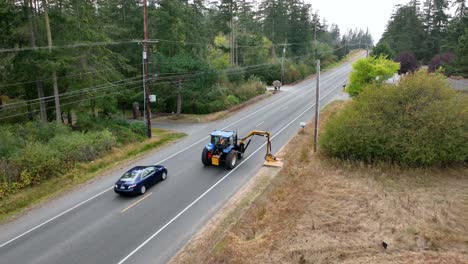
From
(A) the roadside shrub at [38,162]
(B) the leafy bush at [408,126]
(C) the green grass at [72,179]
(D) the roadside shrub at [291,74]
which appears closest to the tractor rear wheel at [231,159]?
(B) the leafy bush at [408,126]

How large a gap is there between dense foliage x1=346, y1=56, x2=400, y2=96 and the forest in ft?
49.0

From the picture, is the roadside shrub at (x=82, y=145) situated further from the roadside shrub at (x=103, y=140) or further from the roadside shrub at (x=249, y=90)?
the roadside shrub at (x=249, y=90)

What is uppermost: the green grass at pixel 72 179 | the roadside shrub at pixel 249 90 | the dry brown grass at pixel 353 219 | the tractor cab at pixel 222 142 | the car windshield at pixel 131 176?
the roadside shrub at pixel 249 90

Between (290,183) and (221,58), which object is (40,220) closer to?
(290,183)

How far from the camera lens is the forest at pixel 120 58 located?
82.2 feet

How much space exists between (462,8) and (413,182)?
64.7m

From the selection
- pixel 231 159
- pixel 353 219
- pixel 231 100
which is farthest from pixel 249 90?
pixel 353 219

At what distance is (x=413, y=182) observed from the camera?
18594 mm

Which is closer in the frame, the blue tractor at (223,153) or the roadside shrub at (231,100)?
the blue tractor at (223,153)

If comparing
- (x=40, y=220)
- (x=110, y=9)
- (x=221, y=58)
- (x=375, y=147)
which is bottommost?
(x=40, y=220)

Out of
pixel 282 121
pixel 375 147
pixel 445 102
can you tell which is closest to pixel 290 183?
pixel 375 147

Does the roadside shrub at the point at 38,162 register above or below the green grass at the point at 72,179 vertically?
above

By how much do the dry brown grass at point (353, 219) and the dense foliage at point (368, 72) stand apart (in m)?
18.1

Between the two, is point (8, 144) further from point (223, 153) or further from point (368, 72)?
point (368, 72)
